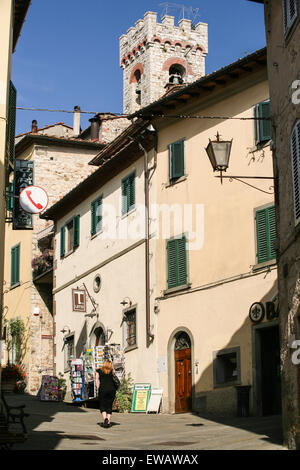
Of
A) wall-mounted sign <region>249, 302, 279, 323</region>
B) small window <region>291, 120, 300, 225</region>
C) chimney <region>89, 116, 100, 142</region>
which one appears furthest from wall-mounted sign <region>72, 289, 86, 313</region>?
small window <region>291, 120, 300, 225</region>

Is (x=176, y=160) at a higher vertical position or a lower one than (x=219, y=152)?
higher

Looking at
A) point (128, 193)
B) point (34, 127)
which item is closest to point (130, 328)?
point (128, 193)

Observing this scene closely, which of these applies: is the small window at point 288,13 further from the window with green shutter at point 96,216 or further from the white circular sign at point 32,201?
the window with green shutter at point 96,216

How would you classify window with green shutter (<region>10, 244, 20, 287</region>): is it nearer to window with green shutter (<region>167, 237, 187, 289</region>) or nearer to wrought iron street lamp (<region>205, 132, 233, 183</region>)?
window with green shutter (<region>167, 237, 187, 289</region>)

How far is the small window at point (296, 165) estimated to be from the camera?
1250 centimetres

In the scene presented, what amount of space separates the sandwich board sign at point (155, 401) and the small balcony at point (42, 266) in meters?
10.6

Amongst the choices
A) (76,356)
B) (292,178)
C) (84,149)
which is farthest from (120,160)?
(292,178)

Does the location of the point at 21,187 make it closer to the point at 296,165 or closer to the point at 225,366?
the point at 225,366

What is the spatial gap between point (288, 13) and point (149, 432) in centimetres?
850

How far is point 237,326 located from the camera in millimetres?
19750

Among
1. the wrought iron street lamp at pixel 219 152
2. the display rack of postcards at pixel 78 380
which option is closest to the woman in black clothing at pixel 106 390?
the wrought iron street lamp at pixel 219 152

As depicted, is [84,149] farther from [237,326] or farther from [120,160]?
[237,326]

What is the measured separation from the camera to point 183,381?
853 inches

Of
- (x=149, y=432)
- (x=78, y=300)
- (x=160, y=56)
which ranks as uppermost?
(x=160, y=56)
